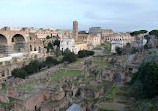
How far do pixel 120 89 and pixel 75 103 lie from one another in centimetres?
369

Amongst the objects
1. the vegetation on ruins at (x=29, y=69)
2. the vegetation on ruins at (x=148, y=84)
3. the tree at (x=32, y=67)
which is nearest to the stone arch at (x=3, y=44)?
the vegetation on ruins at (x=29, y=69)

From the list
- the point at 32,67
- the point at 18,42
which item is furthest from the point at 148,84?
the point at 18,42

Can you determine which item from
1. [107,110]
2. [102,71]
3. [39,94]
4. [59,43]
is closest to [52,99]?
[39,94]

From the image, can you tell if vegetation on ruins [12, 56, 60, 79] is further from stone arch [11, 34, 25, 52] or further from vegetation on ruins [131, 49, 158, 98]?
stone arch [11, 34, 25, 52]

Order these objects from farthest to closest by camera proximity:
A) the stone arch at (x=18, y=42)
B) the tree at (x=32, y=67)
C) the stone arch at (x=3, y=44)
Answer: the stone arch at (x=18, y=42), the stone arch at (x=3, y=44), the tree at (x=32, y=67)

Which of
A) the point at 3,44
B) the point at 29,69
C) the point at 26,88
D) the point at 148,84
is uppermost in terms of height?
the point at 3,44

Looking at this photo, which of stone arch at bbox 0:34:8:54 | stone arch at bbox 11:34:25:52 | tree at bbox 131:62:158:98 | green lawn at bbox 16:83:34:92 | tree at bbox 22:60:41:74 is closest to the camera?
tree at bbox 131:62:158:98

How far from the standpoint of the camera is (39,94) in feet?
44.0

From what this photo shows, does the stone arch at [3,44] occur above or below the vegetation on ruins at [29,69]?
above

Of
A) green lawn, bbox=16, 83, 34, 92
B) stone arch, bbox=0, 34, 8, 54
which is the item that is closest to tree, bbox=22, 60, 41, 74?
green lawn, bbox=16, 83, 34, 92

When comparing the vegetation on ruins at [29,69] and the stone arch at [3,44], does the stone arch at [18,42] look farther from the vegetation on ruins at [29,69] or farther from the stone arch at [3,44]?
the vegetation on ruins at [29,69]

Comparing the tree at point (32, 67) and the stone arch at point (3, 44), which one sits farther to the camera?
the stone arch at point (3, 44)

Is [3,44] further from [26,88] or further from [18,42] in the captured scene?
[26,88]

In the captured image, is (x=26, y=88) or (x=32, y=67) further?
(x=32, y=67)
